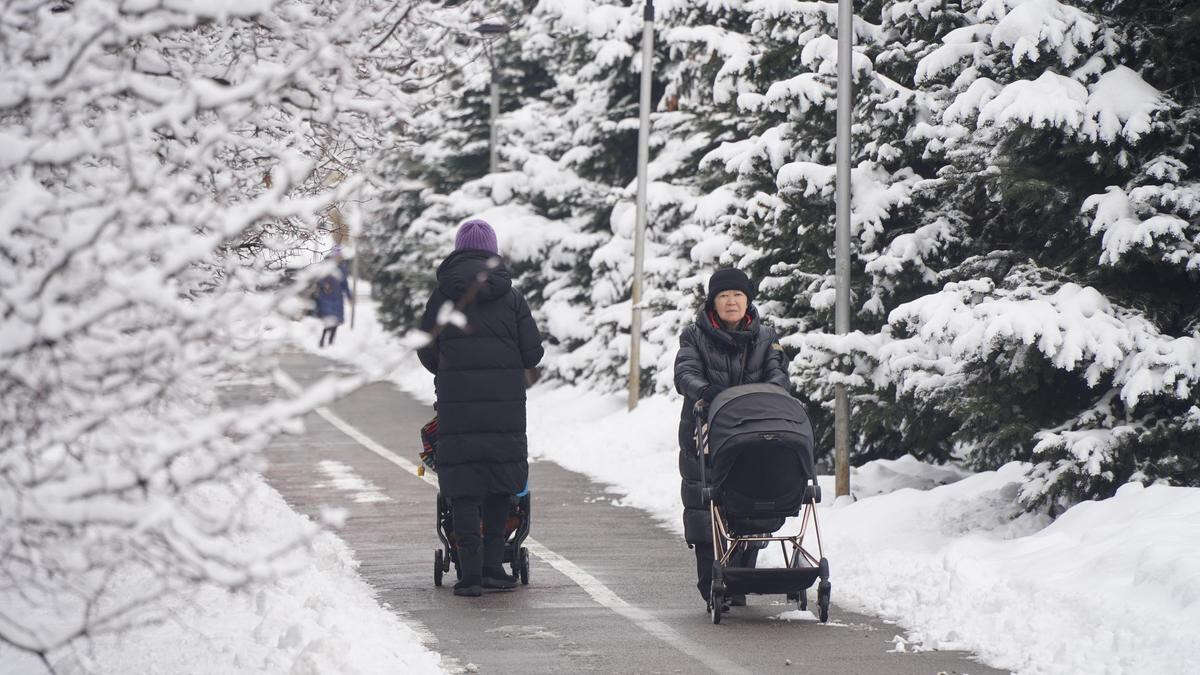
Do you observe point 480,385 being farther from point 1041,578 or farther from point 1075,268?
point 1075,268

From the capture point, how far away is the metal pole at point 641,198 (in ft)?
69.7

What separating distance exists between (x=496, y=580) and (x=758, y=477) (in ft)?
6.70

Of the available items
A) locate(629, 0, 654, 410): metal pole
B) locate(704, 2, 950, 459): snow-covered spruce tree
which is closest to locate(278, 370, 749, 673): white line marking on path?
locate(704, 2, 950, 459): snow-covered spruce tree

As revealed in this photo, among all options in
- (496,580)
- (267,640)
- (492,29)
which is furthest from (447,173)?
(267,640)

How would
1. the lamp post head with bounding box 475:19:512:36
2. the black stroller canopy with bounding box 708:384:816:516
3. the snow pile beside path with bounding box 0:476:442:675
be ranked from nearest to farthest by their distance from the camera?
1. the snow pile beside path with bounding box 0:476:442:675
2. the lamp post head with bounding box 475:19:512:36
3. the black stroller canopy with bounding box 708:384:816:516

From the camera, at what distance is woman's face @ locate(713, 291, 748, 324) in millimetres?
9578

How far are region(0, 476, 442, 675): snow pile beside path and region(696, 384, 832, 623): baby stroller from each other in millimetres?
1787

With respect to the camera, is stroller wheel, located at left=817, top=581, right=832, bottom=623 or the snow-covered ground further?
stroller wheel, located at left=817, top=581, right=832, bottom=623

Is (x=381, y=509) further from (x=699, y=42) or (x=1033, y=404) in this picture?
(x=699, y=42)

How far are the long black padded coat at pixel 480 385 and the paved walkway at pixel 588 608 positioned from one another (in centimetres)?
77

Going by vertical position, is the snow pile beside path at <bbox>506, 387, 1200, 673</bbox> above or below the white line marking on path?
above

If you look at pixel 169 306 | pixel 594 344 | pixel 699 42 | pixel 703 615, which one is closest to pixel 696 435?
pixel 703 615

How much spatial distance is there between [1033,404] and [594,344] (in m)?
15.2

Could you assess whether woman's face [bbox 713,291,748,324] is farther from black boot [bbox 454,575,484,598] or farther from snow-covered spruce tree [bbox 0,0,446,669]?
snow-covered spruce tree [bbox 0,0,446,669]
